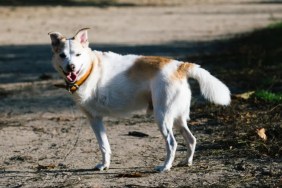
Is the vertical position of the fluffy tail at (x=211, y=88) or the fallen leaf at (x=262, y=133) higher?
the fluffy tail at (x=211, y=88)

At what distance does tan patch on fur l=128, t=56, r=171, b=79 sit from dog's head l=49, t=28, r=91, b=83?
0.47 meters

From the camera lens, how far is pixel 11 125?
9461 millimetres

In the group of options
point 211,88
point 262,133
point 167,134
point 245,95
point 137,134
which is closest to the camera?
point 167,134

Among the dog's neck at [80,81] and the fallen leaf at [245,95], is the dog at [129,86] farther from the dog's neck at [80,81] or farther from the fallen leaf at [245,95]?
the fallen leaf at [245,95]

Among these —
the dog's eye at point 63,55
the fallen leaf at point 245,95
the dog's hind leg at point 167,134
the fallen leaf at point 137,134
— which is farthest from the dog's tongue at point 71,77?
the fallen leaf at point 245,95

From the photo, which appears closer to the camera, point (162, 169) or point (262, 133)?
point (162, 169)

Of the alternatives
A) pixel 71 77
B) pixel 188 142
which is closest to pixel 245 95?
pixel 188 142

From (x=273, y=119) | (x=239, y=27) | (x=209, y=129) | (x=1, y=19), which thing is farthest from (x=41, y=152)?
(x=1, y=19)

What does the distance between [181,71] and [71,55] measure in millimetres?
1108

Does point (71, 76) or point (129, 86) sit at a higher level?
point (71, 76)

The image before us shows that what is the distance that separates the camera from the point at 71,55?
6.78 metres

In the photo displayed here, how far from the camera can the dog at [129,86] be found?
6816 millimetres

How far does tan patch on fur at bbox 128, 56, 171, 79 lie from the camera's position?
6910mm

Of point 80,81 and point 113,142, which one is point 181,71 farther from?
point 113,142
